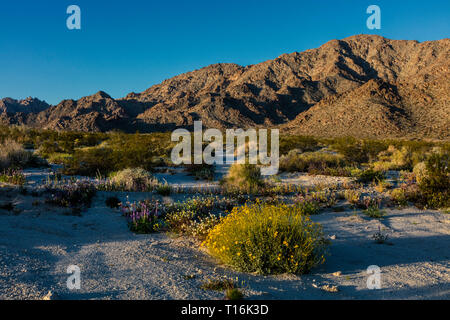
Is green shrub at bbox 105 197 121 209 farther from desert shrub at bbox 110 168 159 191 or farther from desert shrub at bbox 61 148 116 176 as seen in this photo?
desert shrub at bbox 61 148 116 176

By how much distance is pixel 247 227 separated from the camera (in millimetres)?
4586

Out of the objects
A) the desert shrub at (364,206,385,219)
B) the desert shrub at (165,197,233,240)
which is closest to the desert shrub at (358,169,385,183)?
the desert shrub at (364,206,385,219)

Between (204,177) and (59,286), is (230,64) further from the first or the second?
(59,286)

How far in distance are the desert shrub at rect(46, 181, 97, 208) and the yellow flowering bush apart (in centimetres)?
446

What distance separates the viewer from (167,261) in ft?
15.4

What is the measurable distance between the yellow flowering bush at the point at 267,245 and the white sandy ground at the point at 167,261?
188mm

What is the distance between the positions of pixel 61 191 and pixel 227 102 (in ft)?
315

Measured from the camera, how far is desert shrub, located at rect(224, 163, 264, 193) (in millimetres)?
10297

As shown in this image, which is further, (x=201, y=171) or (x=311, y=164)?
(x=311, y=164)

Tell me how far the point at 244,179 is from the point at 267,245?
6312 mm

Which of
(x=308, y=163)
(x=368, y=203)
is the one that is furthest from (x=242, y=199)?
(x=308, y=163)

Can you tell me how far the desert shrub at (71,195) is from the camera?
7.30 metres

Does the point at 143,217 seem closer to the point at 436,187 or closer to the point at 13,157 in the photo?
the point at 436,187
